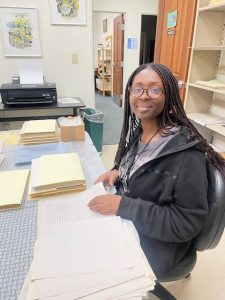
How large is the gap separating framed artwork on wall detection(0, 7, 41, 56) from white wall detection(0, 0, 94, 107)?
56 mm

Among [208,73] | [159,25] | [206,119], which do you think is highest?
[159,25]

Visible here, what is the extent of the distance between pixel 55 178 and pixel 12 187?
19cm

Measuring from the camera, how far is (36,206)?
2.84ft

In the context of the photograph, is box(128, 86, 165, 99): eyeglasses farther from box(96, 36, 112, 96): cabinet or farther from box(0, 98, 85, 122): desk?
box(96, 36, 112, 96): cabinet

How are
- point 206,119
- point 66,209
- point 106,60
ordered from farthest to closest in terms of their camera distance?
point 106,60
point 206,119
point 66,209

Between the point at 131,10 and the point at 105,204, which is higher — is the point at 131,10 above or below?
above

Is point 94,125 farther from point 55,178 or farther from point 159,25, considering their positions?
point 55,178

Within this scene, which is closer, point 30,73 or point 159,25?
point 30,73

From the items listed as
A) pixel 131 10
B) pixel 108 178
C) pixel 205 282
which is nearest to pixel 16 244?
pixel 108 178

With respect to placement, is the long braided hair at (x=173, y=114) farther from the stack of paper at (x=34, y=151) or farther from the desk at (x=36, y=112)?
the desk at (x=36, y=112)

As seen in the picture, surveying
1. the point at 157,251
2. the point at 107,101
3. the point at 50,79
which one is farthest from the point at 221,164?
the point at 107,101

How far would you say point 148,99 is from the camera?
0.85 m

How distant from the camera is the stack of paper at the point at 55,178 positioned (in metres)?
0.91

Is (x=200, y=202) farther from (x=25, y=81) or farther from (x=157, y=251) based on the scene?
(x=25, y=81)
